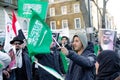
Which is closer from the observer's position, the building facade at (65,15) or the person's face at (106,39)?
the person's face at (106,39)

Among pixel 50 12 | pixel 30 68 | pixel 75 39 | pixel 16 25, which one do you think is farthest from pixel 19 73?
pixel 50 12

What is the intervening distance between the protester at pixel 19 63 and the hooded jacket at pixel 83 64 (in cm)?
269

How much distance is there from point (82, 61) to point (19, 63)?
10.3 feet

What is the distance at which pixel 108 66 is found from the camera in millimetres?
4090

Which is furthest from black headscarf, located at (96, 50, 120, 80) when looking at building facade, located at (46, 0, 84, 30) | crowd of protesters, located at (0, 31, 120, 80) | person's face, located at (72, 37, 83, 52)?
building facade, located at (46, 0, 84, 30)

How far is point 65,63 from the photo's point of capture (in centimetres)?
827

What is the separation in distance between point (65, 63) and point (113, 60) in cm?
415

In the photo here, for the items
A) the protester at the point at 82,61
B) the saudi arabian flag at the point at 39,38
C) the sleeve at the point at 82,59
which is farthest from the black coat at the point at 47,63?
the sleeve at the point at 82,59

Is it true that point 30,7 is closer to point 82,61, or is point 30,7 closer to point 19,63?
point 19,63

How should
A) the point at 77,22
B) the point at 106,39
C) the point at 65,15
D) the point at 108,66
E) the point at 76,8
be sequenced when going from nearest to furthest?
the point at 108,66, the point at 106,39, the point at 77,22, the point at 76,8, the point at 65,15

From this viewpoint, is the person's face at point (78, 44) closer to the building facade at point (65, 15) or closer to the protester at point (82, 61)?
the protester at point (82, 61)

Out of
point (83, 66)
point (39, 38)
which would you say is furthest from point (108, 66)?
point (39, 38)

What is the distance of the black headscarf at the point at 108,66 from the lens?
4082 millimetres

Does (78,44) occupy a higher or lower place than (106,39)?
higher
